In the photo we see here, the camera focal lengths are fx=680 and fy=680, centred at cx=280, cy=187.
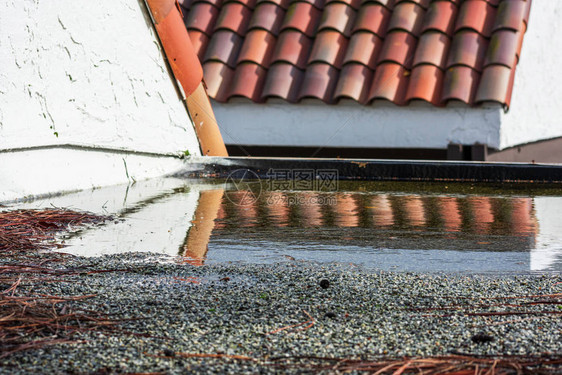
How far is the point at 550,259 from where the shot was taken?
104 inches

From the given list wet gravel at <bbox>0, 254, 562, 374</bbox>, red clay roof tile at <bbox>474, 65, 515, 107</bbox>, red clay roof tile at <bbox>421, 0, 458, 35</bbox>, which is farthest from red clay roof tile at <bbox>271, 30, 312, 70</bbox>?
wet gravel at <bbox>0, 254, 562, 374</bbox>

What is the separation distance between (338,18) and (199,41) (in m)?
1.62

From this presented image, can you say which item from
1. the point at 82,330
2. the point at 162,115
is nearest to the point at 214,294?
the point at 82,330

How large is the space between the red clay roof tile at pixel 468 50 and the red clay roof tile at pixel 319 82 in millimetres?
1256

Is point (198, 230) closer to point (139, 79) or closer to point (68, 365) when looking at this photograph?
point (68, 365)

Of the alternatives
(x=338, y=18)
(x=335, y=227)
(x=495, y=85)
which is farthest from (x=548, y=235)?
(x=338, y=18)

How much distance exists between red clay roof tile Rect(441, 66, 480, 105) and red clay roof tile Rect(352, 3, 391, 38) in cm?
96

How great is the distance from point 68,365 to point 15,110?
3232 mm

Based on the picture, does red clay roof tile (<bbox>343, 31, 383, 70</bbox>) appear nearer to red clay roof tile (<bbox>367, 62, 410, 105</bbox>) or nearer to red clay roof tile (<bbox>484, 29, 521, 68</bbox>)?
red clay roof tile (<bbox>367, 62, 410, 105</bbox>)

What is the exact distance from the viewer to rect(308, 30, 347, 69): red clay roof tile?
7469mm

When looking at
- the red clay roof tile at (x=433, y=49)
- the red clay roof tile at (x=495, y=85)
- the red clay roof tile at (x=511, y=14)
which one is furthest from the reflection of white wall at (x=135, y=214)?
the red clay roof tile at (x=511, y=14)

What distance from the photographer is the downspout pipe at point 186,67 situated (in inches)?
242

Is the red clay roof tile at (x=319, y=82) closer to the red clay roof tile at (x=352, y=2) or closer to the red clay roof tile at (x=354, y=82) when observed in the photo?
the red clay roof tile at (x=354, y=82)

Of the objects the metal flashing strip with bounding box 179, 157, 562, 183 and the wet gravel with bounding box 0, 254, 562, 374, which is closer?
the wet gravel with bounding box 0, 254, 562, 374
